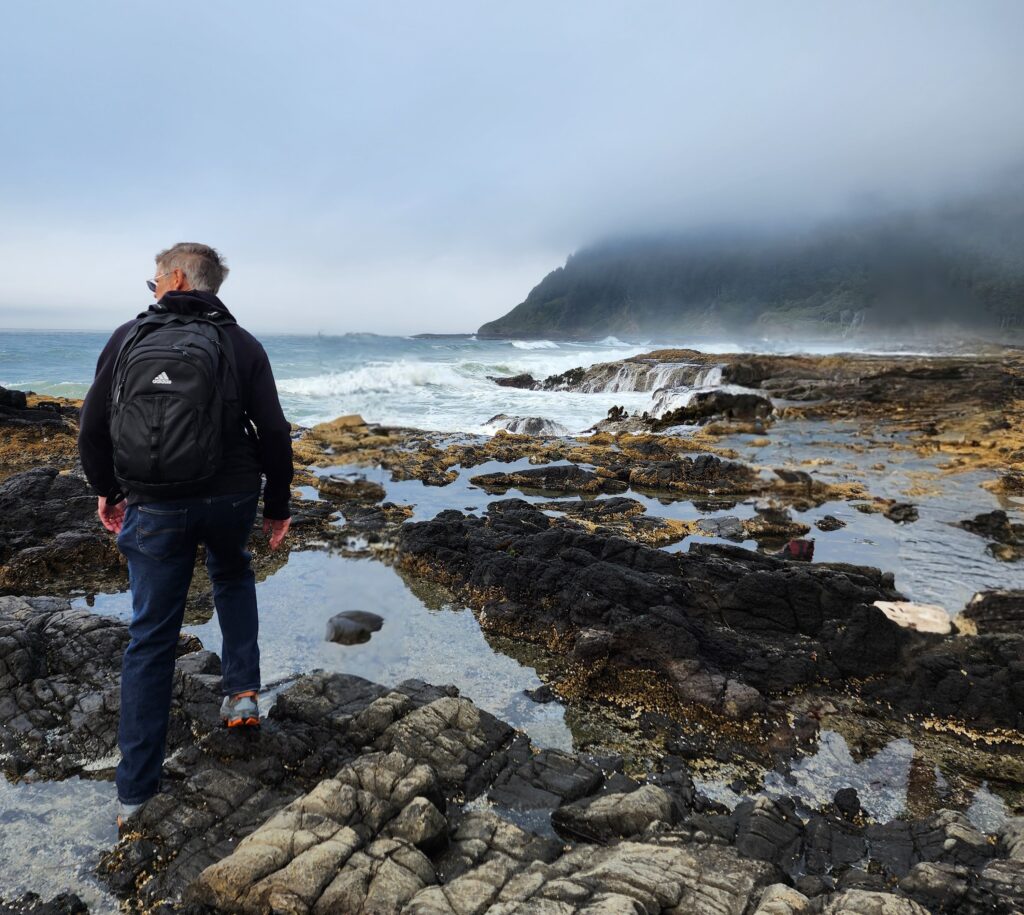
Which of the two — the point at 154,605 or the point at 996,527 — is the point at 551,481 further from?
the point at 154,605

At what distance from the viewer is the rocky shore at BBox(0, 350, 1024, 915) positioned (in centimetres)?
240

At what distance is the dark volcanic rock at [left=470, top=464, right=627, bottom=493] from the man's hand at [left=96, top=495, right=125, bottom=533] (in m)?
9.23

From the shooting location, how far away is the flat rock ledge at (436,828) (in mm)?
2266

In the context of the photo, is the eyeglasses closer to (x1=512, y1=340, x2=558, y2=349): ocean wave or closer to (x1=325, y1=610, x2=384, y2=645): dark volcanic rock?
(x1=325, y1=610, x2=384, y2=645): dark volcanic rock

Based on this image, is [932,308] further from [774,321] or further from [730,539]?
[730,539]

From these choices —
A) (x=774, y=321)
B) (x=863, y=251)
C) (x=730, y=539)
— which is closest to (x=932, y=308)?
(x=774, y=321)

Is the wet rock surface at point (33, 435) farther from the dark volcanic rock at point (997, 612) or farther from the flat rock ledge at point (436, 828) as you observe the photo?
the dark volcanic rock at point (997, 612)

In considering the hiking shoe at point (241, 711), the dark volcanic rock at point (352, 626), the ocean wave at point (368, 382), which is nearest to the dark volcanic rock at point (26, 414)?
the dark volcanic rock at point (352, 626)

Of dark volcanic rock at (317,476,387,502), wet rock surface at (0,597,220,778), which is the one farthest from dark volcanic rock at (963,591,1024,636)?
dark volcanic rock at (317,476,387,502)

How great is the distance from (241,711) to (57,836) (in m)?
0.91

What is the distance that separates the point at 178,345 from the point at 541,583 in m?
4.30

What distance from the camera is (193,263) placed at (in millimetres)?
2943

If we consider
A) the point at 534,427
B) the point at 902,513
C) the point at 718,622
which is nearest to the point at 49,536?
the point at 718,622

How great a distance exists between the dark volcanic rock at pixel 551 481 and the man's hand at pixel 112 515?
30.3 ft
